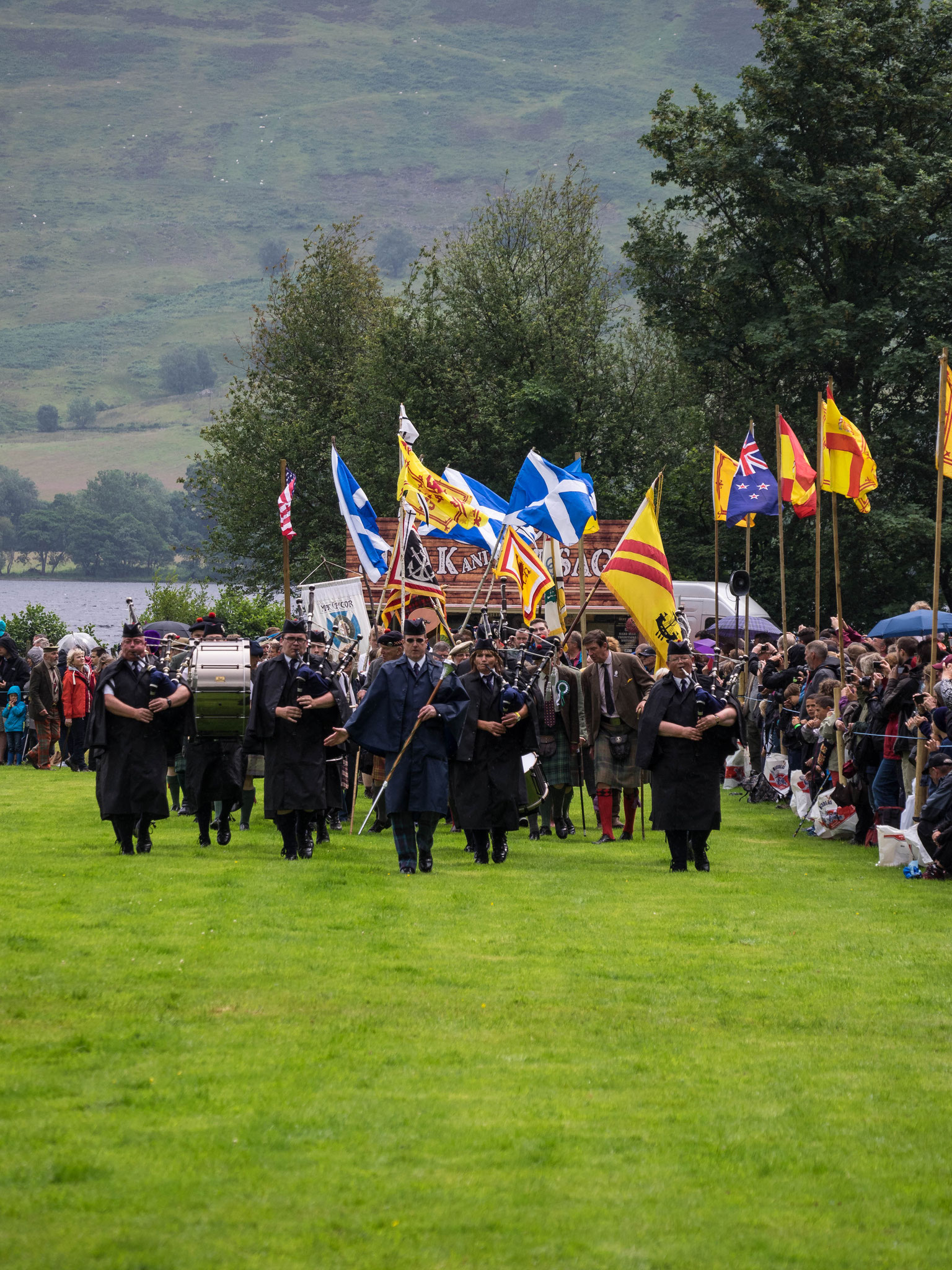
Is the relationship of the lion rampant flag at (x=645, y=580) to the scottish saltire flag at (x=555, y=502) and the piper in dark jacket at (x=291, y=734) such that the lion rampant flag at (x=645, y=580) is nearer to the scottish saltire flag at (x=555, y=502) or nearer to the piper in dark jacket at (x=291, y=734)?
the piper in dark jacket at (x=291, y=734)

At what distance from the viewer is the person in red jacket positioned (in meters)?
26.4

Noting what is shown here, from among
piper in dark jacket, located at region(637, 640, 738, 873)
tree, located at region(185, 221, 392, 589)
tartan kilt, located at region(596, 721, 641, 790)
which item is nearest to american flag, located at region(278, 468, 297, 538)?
tartan kilt, located at region(596, 721, 641, 790)

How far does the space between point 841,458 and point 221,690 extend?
7529 millimetres

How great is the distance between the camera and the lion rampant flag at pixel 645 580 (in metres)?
Result: 15.4

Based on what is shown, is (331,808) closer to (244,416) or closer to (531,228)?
(531,228)

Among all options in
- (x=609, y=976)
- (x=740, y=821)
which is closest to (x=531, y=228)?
(x=740, y=821)

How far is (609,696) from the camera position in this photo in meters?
16.0

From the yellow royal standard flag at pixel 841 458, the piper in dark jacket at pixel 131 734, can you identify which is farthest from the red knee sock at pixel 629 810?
the piper in dark jacket at pixel 131 734

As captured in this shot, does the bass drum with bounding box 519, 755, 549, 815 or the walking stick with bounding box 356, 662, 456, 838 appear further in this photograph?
the bass drum with bounding box 519, 755, 549, 815

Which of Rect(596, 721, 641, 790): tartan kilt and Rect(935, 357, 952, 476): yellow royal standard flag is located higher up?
Rect(935, 357, 952, 476): yellow royal standard flag

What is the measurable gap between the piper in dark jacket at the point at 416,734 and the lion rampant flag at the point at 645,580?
7.87 feet

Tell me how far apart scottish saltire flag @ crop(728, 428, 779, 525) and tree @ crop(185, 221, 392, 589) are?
26.7 m

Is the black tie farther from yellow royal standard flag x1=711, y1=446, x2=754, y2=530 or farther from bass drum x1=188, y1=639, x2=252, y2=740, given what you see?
yellow royal standard flag x1=711, y1=446, x2=754, y2=530

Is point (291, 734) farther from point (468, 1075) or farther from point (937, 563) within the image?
point (468, 1075)
